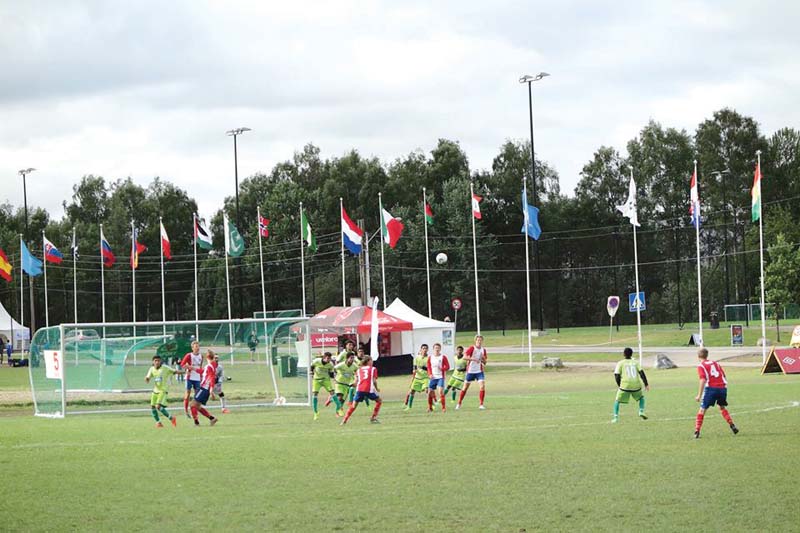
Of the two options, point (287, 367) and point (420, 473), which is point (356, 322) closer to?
point (287, 367)

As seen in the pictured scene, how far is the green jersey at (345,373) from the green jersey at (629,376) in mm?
8414

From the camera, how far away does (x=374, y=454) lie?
19.7 m

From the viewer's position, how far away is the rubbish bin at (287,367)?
121 feet

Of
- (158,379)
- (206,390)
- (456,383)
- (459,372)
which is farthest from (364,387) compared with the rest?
(459,372)

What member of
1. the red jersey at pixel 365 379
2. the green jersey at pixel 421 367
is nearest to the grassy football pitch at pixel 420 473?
the red jersey at pixel 365 379

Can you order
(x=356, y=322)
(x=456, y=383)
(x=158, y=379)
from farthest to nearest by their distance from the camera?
(x=356, y=322) → (x=456, y=383) → (x=158, y=379)

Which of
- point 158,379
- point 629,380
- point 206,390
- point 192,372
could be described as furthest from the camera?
point 192,372

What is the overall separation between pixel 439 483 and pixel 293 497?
7.78 feet

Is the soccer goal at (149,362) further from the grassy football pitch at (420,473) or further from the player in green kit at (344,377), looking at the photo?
the grassy football pitch at (420,473)

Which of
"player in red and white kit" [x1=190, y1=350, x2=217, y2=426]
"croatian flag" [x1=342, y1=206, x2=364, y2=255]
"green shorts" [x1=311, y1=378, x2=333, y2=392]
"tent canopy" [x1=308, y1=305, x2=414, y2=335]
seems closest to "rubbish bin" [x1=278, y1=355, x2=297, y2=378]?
"green shorts" [x1=311, y1=378, x2=333, y2=392]

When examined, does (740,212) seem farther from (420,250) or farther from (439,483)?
(439,483)

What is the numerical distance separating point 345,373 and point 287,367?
740 centimetres

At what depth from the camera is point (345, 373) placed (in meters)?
30.0

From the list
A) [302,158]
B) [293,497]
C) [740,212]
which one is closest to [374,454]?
[293,497]
